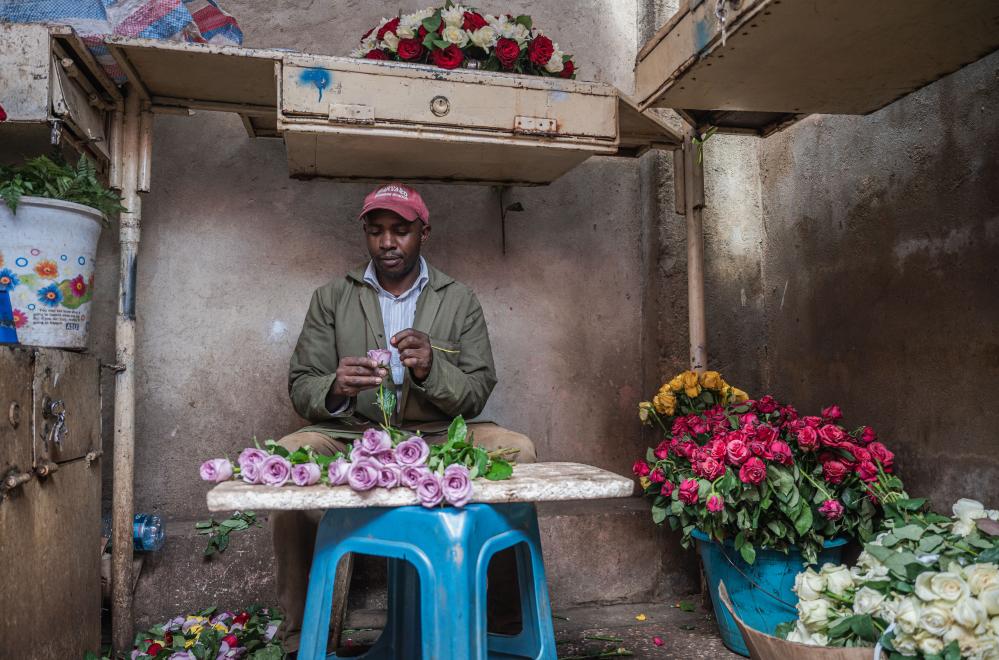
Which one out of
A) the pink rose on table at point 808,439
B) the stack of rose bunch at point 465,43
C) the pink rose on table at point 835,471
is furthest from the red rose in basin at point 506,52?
the pink rose on table at point 835,471

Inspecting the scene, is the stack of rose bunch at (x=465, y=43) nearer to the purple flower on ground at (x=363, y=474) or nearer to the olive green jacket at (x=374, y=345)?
the olive green jacket at (x=374, y=345)

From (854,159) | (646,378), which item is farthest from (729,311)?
(854,159)

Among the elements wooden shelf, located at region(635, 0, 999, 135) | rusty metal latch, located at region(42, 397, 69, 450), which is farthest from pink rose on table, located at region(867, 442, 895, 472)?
rusty metal latch, located at region(42, 397, 69, 450)

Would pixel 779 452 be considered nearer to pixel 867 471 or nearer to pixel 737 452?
pixel 737 452

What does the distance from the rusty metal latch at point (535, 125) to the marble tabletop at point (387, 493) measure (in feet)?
4.18

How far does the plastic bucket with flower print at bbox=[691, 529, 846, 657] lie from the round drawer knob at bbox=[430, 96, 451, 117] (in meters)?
1.74

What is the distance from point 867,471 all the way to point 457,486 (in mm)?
1523

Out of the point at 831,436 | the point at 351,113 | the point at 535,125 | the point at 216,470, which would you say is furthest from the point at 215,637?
the point at 831,436

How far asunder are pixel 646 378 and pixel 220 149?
2325mm

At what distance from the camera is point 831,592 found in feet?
6.06

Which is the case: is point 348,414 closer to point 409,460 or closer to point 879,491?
point 409,460

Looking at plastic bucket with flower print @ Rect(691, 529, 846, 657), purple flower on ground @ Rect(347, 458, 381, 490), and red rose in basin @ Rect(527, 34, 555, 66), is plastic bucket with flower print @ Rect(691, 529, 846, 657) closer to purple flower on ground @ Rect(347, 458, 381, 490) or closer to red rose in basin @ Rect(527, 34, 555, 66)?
purple flower on ground @ Rect(347, 458, 381, 490)

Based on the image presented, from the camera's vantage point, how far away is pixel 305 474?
1815 mm

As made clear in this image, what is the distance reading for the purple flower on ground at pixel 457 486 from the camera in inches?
68.2
